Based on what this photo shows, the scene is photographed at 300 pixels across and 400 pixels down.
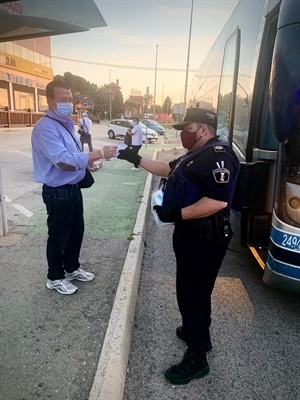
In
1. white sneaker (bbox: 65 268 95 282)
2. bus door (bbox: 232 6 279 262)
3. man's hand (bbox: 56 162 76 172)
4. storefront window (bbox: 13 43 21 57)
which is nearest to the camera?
man's hand (bbox: 56 162 76 172)

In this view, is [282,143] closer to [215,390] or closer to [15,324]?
[215,390]

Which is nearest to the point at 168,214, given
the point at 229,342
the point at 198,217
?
the point at 198,217

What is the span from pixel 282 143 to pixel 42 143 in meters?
1.96

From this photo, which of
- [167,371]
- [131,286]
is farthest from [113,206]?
[167,371]

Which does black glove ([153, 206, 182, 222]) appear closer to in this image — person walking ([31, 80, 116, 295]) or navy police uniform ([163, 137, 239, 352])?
navy police uniform ([163, 137, 239, 352])

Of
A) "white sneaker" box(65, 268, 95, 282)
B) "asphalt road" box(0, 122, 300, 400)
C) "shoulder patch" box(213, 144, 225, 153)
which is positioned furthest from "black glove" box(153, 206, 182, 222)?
"white sneaker" box(65, 268, 95, 282)

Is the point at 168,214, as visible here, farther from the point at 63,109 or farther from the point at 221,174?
the point at 63,109

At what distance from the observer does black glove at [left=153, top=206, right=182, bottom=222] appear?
85.7 inches

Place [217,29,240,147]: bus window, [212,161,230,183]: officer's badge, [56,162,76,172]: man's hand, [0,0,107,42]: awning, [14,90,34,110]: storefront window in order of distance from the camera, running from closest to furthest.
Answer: [212,161,230,183]: officer's badge
[56,162,76,172]: man's hand
[0,0,107,42]: awning
[217,29,240,147]: bus window
[14,90,34,110]: storefront window

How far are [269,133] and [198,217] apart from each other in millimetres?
1440

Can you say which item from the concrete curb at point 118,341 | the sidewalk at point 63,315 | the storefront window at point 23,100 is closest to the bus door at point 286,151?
the concrete curb at point 118,341

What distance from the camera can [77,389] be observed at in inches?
82.5

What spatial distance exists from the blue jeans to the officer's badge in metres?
1.51

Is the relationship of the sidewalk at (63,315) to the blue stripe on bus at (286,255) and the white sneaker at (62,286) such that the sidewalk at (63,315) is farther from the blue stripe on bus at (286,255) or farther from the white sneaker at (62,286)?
the blue stripe on bus at (286,255)
